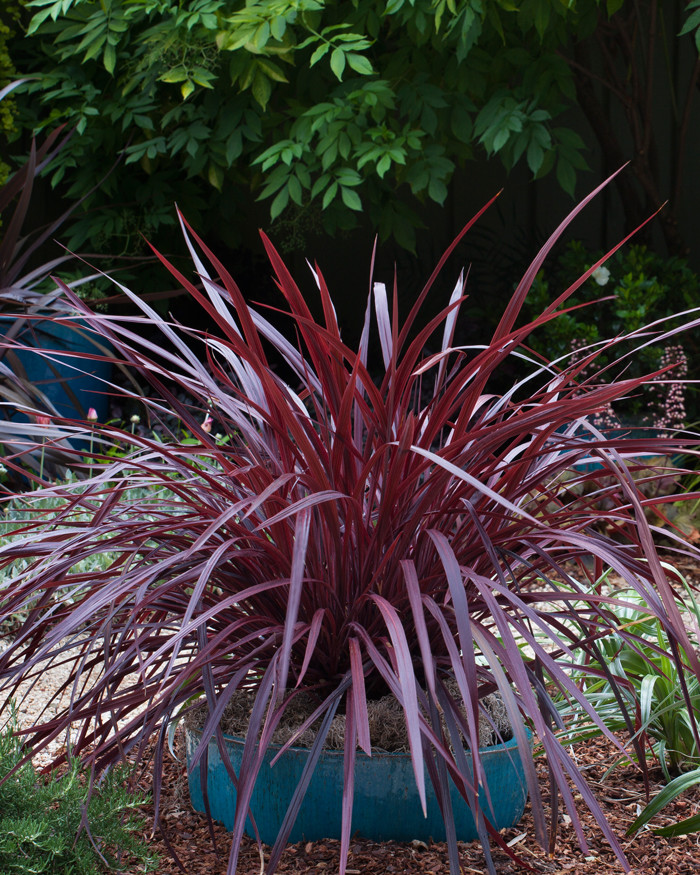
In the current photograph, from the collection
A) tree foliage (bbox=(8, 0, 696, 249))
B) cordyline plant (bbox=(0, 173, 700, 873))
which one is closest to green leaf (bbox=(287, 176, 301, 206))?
tree foliage (bbox=(8, 0, 696, 249))

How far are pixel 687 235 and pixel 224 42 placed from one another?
348 cm

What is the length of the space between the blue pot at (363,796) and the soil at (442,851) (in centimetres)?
2

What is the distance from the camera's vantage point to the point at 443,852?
122 cm

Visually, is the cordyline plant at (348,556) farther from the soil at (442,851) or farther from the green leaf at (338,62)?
the green leaf at (338,62)

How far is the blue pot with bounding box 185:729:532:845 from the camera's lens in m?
1.20

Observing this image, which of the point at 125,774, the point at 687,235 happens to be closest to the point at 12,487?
the point at 125,774

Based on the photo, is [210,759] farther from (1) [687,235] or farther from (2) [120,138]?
(1) [687,235]

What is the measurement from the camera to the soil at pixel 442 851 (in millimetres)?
1194

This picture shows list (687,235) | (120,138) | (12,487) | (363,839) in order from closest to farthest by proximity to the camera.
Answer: (363,839) < (12,487) < (120,138) < (687,235)

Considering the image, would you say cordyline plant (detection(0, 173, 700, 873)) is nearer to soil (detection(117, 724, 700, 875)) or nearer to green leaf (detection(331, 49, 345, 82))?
soil (detection(117, 724, 700, 875))

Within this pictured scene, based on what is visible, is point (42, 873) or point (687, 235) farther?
point (687, 235)

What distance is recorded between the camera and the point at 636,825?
1.24 m

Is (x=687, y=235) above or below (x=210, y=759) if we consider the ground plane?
above

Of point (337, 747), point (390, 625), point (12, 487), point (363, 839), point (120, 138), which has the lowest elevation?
point (12, 487)
